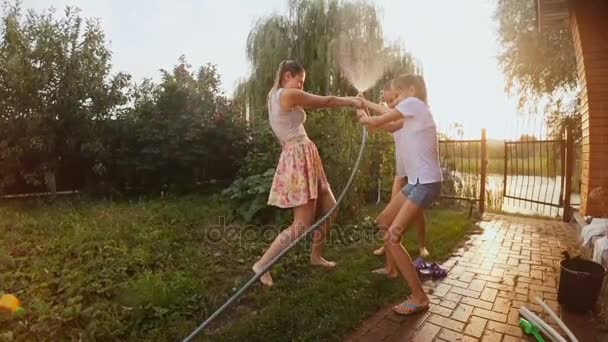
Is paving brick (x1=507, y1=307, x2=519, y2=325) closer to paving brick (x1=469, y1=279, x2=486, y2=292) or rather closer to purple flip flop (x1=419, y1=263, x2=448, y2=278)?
paving brick (x1=469, y1=279, x2=486, y2=292)

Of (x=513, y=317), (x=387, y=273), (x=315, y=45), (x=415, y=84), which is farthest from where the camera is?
(x=315, y=45)

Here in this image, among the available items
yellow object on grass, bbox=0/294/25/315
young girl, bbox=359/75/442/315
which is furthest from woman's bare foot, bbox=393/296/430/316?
yellow object on grass, bbox=0/294/25/315

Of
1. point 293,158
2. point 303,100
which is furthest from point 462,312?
point 303,100

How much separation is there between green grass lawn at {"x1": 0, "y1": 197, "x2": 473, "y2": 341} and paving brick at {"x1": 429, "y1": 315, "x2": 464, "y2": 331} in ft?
1.27

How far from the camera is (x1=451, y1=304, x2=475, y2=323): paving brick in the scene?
8.11ft

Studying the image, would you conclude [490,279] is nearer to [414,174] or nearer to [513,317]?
[513,317]

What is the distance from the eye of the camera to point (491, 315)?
2527 millimetres

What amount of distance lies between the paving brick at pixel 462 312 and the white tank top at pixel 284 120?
1.88m

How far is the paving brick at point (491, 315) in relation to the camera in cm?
247

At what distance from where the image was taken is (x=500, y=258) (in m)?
3.85

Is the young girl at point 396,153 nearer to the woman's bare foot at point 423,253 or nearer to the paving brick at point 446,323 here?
the woman's bare foot at point 423,253

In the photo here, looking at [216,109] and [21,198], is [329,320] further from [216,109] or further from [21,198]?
[21,198]

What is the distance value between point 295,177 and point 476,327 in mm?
1740

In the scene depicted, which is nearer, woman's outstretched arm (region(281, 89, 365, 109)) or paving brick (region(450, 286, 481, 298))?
woman's outstretched arm (region(281, 89, 365, 109))
